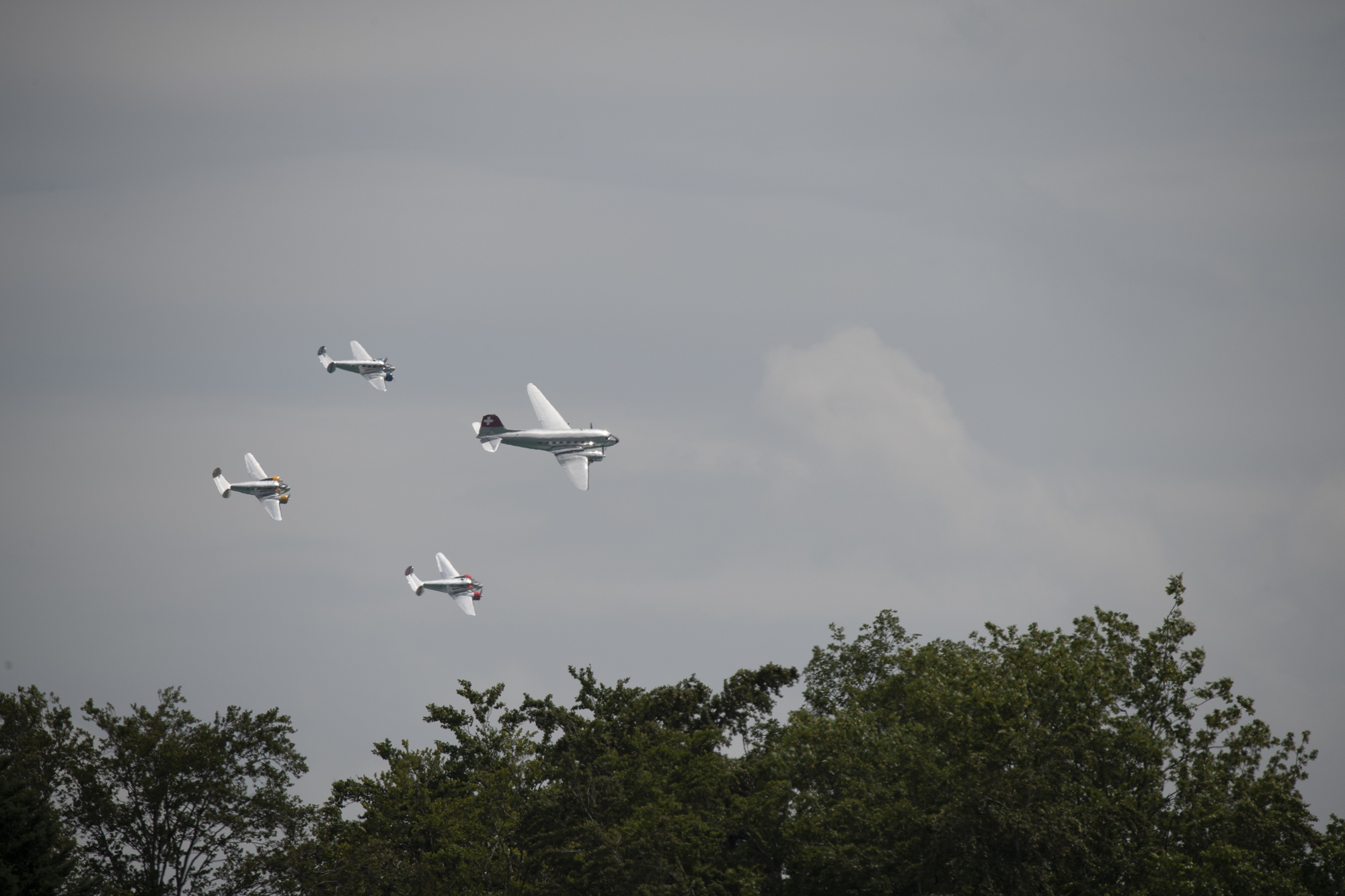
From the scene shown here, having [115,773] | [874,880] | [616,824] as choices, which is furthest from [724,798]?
[115,773]

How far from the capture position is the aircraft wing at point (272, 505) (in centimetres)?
8550

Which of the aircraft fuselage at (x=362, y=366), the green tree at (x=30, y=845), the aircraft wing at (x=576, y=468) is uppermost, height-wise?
the aircraft fuselage at (x=362, y=366)

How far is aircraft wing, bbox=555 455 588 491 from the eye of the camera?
7238cm

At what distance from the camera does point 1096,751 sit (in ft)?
140

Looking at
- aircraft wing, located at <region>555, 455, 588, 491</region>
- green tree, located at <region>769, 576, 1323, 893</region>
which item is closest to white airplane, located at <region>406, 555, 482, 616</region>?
aircraft wing, located at <region>555, 455, 588, 491</region>

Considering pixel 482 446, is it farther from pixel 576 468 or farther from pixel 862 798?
pixel 862 798

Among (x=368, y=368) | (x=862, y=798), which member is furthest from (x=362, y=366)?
(x=862, y=798)

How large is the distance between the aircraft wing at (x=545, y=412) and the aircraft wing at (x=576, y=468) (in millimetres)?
3139

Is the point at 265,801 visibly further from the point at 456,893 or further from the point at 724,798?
the point at 724,798

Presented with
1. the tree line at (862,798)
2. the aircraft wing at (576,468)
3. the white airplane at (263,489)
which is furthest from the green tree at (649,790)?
the white airplane at (263,489)

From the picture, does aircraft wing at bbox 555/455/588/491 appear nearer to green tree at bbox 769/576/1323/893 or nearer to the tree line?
the tree line

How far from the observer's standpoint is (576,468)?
242 ft

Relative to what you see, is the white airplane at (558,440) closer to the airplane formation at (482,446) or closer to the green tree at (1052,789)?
the airplane formation at (482,446)

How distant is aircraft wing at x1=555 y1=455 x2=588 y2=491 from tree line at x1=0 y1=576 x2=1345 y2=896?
44.3 ft
